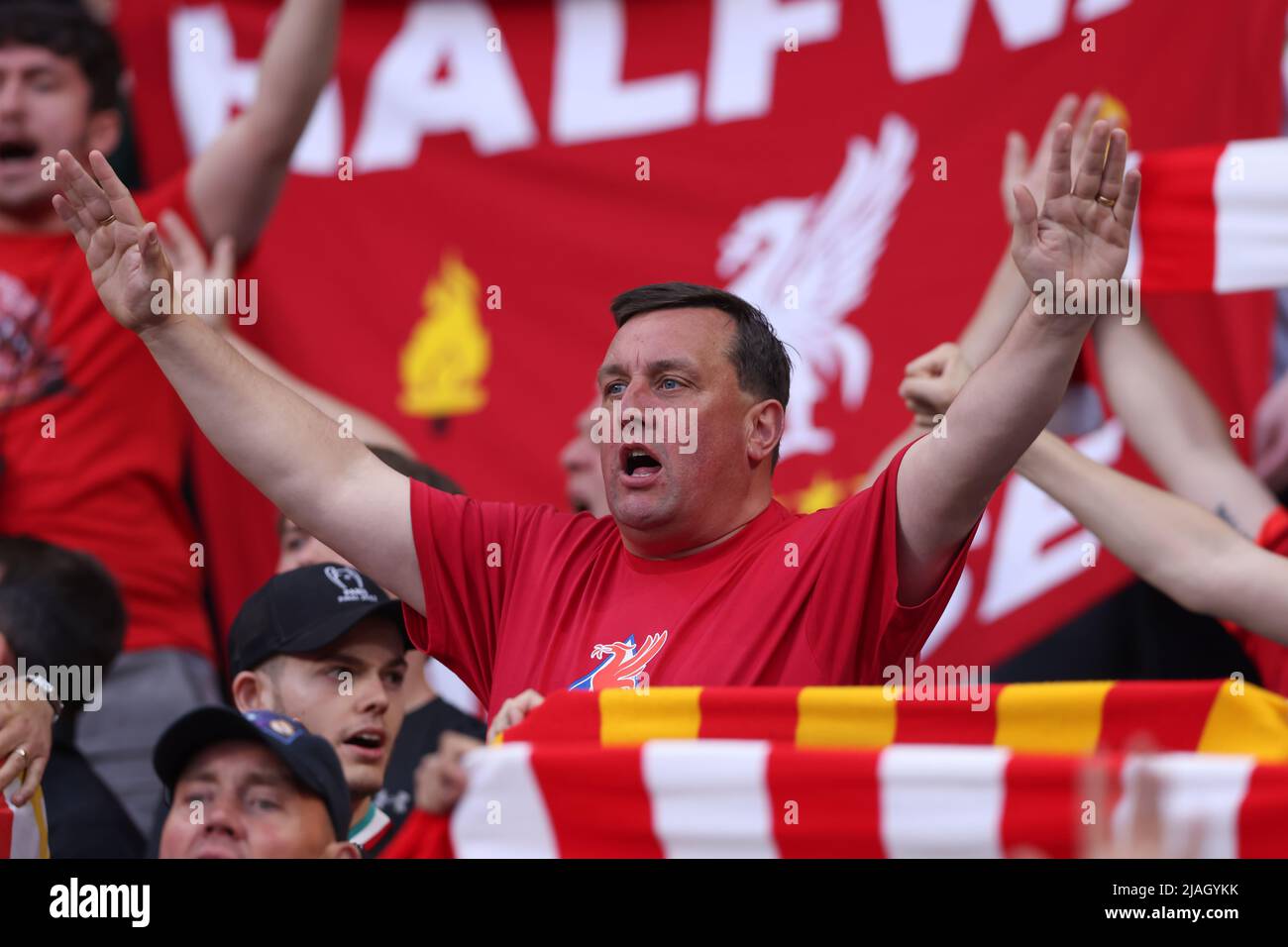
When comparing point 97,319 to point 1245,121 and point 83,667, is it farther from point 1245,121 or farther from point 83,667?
point 1245,121

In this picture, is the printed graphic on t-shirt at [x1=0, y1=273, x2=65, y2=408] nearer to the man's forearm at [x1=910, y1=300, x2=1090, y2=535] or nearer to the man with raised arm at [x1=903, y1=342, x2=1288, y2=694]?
the man with raised arm at [x1=903, y1=342, x2=1288, y2=694]

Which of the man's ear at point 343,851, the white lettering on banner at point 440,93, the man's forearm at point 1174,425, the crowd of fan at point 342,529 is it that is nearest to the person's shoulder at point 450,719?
the crowd of fan at point 342,529

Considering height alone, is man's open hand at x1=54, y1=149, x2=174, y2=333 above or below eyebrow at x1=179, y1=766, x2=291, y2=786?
above

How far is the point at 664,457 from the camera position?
270cm

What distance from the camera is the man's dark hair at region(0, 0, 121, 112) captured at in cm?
439

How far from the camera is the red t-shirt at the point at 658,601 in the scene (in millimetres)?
2486

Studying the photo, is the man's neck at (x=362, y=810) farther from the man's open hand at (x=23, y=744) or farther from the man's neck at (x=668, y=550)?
the man's neck at (x=668, y=550)

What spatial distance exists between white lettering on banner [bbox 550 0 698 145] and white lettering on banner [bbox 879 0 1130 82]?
0.56m

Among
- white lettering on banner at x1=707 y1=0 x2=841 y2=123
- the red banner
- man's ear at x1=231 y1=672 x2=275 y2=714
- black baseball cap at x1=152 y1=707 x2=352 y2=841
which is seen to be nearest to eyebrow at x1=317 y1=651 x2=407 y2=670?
man's ear at x1=231 y1=672 x2=275 y2=714

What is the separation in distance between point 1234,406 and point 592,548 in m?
1.83

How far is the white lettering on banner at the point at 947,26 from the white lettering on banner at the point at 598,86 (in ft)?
1.83

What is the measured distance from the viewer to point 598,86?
4.67m

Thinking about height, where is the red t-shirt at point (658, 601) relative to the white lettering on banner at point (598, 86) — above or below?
below
